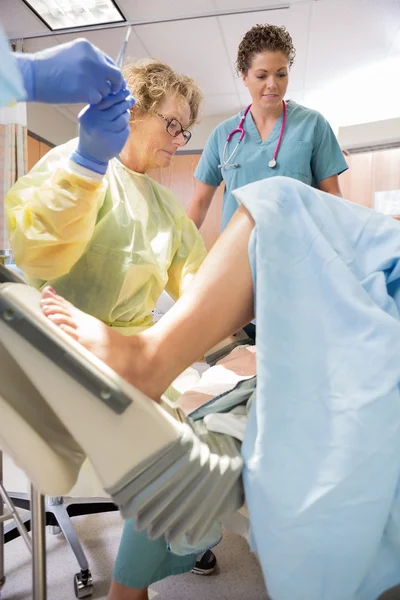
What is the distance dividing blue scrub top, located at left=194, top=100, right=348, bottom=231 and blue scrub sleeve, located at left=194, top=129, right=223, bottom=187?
62mm

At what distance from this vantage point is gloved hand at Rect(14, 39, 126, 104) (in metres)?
0.58

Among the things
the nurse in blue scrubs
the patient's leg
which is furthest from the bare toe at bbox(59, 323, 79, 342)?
the nurse in blue scrubs

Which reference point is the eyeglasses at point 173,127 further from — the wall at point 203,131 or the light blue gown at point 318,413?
the wall at point 203,131

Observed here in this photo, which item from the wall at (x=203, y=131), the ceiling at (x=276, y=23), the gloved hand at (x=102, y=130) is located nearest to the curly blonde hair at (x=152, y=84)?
the gloved hand at (x=102, y=130)

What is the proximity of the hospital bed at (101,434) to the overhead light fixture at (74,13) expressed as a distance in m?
3.28

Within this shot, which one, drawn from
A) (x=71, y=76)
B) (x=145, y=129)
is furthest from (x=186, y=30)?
(x=71, y=76)

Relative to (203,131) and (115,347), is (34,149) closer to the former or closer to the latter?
(203,131)

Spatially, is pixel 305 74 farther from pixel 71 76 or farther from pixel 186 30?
pixel 71 76

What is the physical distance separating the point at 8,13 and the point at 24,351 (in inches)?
143

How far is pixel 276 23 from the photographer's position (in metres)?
3.42

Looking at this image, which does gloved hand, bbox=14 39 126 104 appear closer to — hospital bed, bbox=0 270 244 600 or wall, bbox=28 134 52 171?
hospital bed, bbox=0 270 244 600

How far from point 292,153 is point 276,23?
221cm

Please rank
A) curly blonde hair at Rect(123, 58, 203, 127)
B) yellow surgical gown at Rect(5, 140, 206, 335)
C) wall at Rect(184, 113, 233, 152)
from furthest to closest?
wall at Rect(184, 113, 233, 152)
curly blonde hair at Rect(123, 58, 203, 127)
yellow surgical gown at Rect(5, 140, 206, 335)

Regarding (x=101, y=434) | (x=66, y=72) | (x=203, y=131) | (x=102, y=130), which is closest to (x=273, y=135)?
(x=102, y=130)
